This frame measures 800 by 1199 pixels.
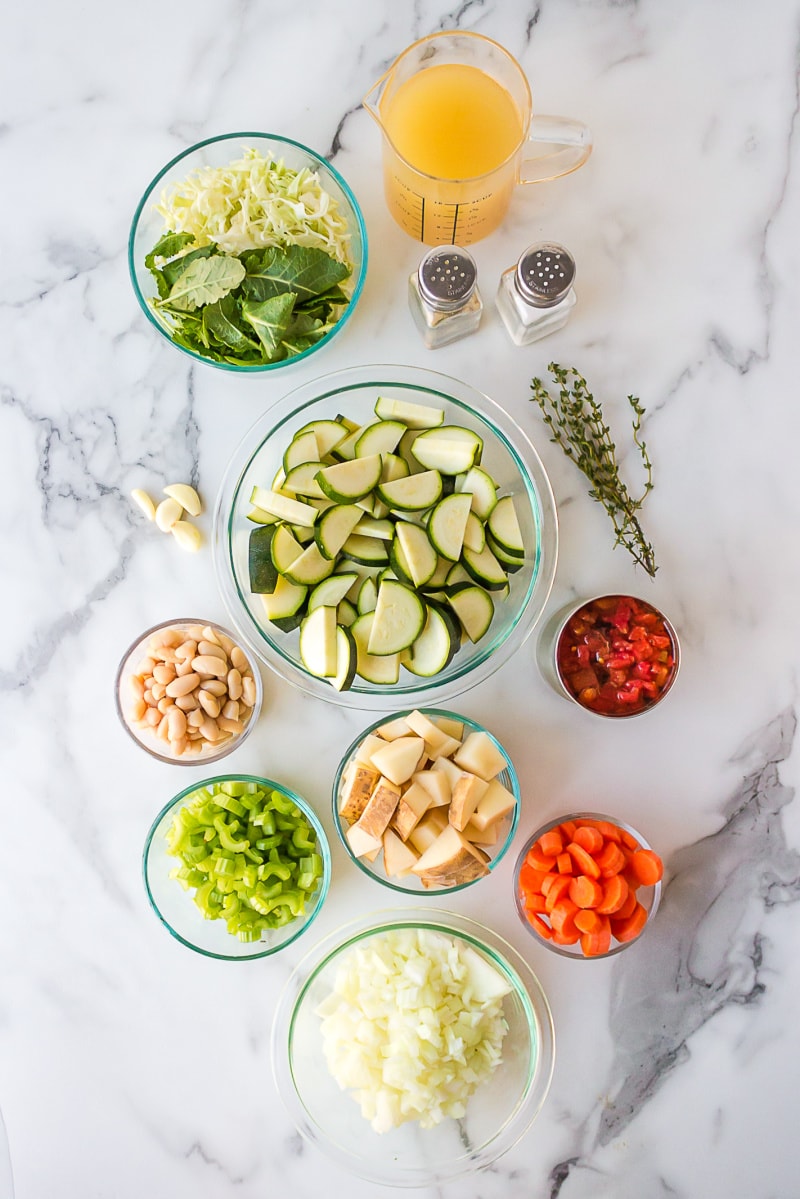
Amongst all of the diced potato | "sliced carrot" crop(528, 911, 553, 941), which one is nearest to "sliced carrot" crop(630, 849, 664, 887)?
"sliced carrot" crop(528, 911, 553, 941)

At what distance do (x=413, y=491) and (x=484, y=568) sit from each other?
0.22 metres

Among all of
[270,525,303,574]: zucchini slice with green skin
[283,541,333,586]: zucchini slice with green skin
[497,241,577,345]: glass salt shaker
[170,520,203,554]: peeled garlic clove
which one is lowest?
[283,541,333,586]: zucchini slice with green skin

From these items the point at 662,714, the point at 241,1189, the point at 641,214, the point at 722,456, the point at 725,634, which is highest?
the point at 641,214

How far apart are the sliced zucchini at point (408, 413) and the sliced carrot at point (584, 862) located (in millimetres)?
965

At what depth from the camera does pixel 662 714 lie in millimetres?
1989

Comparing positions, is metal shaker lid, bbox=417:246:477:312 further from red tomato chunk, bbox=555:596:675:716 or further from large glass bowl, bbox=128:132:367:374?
red tomato chunk, bbox=555:596:675:716

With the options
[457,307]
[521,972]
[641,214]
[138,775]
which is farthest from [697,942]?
[641,214]

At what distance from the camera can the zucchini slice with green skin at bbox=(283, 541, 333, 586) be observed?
1.74 m

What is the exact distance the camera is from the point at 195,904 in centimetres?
194

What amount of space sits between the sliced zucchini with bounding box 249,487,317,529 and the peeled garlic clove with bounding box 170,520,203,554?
11.6 inches

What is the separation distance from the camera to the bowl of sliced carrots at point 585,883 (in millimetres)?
1794

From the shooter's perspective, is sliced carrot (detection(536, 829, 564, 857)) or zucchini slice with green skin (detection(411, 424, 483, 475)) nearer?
zucchini slice with green skin (detection(411, 424, 483, 475))

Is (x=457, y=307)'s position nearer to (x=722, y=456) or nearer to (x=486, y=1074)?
(x=722, y=456)

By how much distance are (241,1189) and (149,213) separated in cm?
232
